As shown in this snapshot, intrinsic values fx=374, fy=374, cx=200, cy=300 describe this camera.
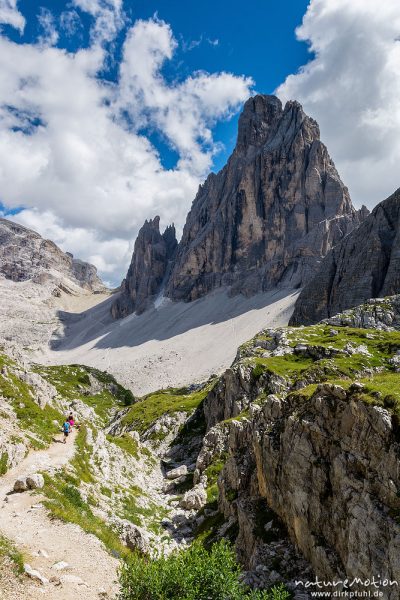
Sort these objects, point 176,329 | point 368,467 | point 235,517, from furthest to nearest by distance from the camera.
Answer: point 176,329, point 235,517, point 368,467

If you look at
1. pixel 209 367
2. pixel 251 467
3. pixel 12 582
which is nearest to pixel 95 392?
pixel 209 367

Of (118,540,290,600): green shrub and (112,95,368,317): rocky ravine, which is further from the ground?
(112,95,368,317): rocky ravine

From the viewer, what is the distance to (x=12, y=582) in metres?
10.8

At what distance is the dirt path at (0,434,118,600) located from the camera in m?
11.3

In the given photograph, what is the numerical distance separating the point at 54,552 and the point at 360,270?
109410mm

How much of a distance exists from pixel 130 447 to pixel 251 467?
22334mm

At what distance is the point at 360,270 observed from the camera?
108 metres

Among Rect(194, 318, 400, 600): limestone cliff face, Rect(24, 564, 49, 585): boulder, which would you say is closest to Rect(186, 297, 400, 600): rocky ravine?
Rect(194, 318, 400, 600): limestone cliff face

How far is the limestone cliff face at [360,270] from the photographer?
103 metres

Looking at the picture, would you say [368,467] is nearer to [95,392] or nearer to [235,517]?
[235,517]

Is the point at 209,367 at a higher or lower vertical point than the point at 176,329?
lower

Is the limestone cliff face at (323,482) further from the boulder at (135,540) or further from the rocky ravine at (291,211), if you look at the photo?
the rocky ravine at (291,211)

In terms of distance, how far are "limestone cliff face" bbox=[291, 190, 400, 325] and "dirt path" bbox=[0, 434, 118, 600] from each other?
325ft

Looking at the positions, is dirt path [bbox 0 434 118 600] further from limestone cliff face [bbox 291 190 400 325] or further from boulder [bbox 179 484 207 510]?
limestone cliff face [bbox 291 190 400 325]
